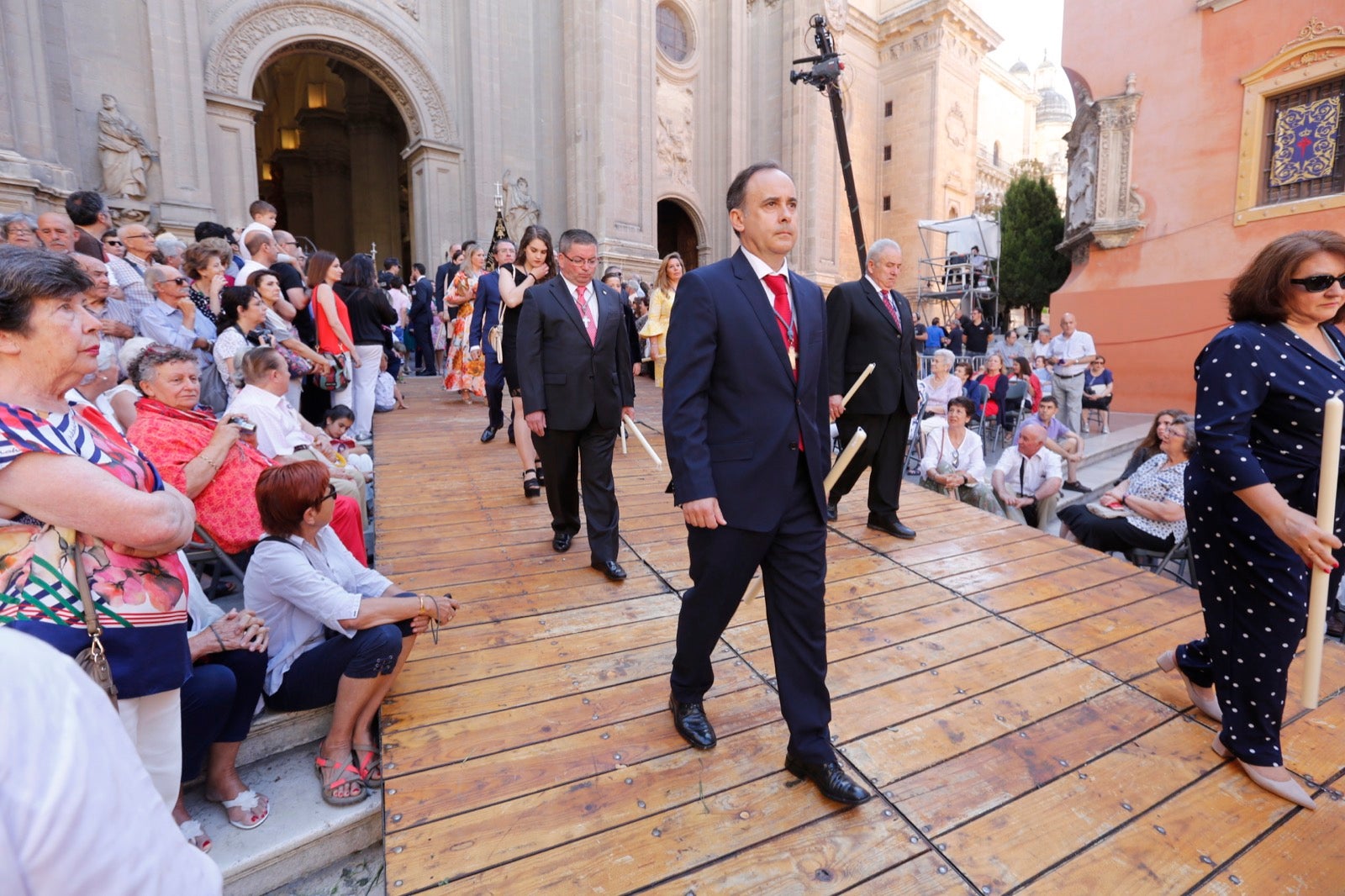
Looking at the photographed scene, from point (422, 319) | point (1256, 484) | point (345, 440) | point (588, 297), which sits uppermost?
point (422, 319)

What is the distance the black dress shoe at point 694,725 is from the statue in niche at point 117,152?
1301 cm

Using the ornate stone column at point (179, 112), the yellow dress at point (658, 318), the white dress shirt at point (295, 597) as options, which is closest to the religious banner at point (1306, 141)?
the yellow dress at point (658, 318)

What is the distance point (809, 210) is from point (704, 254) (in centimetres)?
416

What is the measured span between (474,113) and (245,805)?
15.4 metres

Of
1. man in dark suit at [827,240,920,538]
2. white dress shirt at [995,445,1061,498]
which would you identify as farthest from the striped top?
white dress shirt at [995,445,1061,498]

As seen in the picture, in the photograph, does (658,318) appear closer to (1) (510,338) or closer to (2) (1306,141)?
(1) (510,338)

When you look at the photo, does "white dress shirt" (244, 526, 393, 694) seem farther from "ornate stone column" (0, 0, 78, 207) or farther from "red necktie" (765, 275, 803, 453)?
"ornate stone column" (0, 0, 78, 207)

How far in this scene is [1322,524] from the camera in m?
2.08

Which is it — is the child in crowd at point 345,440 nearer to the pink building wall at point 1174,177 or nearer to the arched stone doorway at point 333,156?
the pink building wall at point 1174,177

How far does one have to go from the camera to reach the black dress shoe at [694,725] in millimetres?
2479

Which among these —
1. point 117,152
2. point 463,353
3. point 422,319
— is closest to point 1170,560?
point 463,353

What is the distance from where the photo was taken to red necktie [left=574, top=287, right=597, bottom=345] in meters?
4.00

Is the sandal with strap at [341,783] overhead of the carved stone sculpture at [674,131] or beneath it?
beneath

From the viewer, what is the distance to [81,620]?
1.56m
